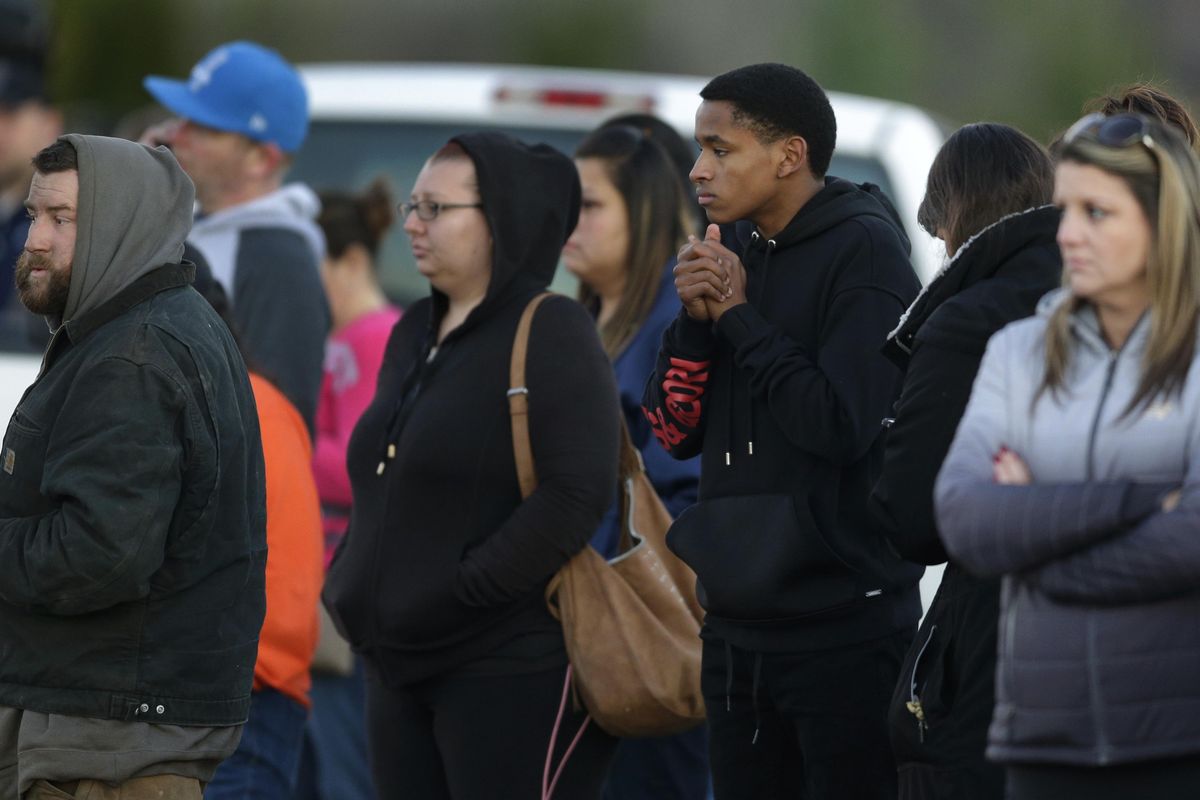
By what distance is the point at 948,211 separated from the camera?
3.51m

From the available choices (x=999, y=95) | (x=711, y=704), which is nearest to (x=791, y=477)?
(x=711, y=704)

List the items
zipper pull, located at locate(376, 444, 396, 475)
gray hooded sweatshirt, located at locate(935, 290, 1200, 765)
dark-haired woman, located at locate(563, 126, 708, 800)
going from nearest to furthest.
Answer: gray hooded sweatshirt, located at locate(935, 290, 1200, 765)
zipper pull, located at locate(376, 444, 396, 475)
dark-haired woman, located at locate(563, 126, 708, 800)

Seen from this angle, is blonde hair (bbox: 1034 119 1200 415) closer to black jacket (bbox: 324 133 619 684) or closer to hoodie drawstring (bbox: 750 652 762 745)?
hoodie drawstring (bbox: 750 652 762 745)

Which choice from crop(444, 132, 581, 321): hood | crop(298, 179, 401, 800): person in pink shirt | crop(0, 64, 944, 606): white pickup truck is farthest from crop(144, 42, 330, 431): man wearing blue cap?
crop(444, 132, 581, 321): hood

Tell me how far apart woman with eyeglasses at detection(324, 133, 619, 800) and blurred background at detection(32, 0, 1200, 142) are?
10.9m

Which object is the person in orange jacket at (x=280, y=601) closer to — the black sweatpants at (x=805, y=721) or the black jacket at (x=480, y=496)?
the black jacket at (x=480, y=496)

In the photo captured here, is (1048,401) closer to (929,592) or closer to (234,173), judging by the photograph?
(929,592)

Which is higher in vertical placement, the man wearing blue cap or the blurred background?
the blurred background

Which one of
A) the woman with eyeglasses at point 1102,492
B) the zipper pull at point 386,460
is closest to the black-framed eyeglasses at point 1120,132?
the woman with eyeglasses at point 1102,492

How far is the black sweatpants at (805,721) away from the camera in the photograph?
374 centimetres

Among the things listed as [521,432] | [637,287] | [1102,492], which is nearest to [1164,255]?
[1102,492]

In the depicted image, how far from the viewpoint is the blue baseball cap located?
5848 millimetres

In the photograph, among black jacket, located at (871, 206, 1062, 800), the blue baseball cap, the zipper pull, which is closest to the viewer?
black jacket, located at (871, 206, 1062, 800)

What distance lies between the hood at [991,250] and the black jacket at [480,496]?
42.0 inches
